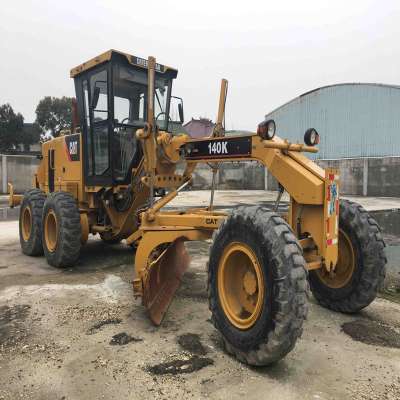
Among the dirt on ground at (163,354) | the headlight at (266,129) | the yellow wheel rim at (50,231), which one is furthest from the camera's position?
the yellow wheel rim at (50,231)

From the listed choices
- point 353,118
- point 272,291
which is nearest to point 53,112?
point 353,118

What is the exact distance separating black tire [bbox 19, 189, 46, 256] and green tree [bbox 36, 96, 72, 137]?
38.3 meters

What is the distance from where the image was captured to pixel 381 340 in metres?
3.51

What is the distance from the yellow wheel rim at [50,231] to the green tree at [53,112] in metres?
39.3

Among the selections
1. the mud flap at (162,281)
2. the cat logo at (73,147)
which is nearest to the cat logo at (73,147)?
the cat logo at (73,147)

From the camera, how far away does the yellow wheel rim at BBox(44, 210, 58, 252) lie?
636cm

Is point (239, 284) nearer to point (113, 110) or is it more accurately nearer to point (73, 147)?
point (113, 110)

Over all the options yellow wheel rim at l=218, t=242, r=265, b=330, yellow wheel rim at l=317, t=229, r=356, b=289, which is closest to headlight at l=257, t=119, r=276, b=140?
yellow wheel rim at l=218, t=242, r=265, b=330

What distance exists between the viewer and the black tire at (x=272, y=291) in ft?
9.16

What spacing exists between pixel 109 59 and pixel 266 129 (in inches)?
126

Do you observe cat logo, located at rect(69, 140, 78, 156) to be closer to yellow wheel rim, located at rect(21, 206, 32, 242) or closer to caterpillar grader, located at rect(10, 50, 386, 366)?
caterpillar grader, located at rect(10, 50, 386, 366)

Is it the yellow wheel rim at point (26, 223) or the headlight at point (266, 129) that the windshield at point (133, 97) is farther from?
the headlight at point (266, 129)

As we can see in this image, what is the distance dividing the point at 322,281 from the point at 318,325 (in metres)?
0.60

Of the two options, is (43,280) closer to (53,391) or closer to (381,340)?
(53,391)
